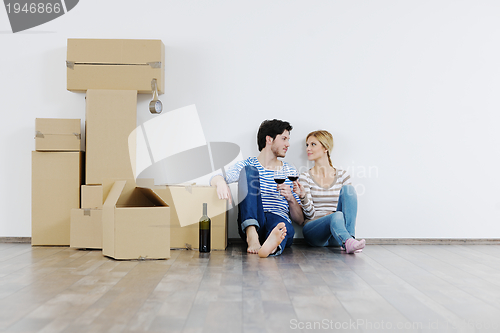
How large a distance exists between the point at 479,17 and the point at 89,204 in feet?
11.2

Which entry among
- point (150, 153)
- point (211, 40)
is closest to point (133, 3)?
point (211, 40)

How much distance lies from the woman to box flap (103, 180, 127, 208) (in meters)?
1.17

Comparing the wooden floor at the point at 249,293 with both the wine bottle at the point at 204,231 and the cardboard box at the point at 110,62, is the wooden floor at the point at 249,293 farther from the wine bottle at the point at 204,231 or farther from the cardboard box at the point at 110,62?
the cardboard box at the point at 110,62

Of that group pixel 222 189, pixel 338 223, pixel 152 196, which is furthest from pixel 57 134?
pixel 338 223

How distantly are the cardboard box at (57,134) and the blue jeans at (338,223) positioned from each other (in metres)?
1.82

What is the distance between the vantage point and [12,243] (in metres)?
3.27

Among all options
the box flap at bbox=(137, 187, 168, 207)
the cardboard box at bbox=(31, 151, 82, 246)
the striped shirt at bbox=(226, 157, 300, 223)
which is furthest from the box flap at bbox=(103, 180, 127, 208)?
the striped shirt at bbox=(226, 157, 300, 223)

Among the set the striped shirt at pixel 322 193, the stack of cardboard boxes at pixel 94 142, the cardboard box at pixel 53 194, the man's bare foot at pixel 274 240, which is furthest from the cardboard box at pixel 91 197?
the striped shirt at pixel 322 193

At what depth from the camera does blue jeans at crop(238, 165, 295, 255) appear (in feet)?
9.25

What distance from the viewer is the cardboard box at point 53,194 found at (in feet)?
10.0

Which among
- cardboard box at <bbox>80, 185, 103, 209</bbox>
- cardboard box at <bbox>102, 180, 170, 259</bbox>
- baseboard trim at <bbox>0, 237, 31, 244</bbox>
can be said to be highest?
cardboard box at <bbox>80, 185, 103, 209</bbox>

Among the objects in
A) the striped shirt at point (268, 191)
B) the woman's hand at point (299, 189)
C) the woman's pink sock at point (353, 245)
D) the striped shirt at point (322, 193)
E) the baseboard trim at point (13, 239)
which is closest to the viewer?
the woman's pink sock at point (353, 245)

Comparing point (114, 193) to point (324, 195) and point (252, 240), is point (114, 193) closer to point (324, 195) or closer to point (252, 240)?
point (252, 240)
